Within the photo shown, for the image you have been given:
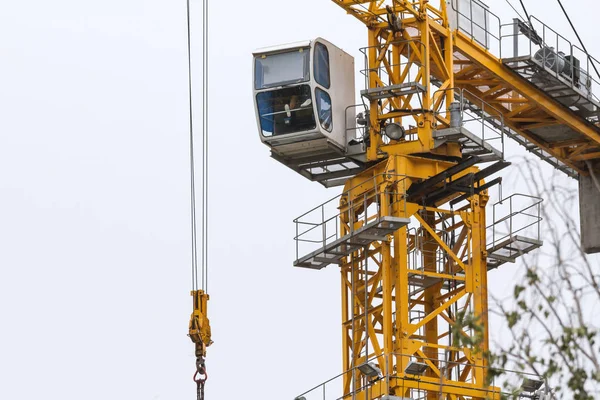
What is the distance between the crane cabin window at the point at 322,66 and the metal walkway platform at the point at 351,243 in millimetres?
3866

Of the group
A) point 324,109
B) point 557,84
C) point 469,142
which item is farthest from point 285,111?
point 557,84

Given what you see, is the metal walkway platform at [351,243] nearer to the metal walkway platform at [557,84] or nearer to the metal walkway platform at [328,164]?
the metal walkway platform at [328,164]

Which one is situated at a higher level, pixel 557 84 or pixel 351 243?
pixel 557 84

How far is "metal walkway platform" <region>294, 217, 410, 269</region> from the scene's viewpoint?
150ft

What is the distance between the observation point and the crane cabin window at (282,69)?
46.5m

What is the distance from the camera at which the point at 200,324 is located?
4206 centimetres

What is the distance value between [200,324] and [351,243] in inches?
249

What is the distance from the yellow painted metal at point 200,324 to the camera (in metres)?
41.8

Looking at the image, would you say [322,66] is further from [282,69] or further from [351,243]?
[351,243]

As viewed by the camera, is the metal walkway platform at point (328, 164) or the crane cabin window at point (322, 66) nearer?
the crane cabin window at point (322, 66)

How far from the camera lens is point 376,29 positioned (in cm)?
4781

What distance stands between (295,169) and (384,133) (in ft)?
8.84

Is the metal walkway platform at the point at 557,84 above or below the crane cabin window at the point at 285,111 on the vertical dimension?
above

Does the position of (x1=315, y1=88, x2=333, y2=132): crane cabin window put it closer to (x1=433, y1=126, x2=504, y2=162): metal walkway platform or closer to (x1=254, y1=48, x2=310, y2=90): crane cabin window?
(x1=254, y1=48, x2=310, y2=90): crane cabin window
